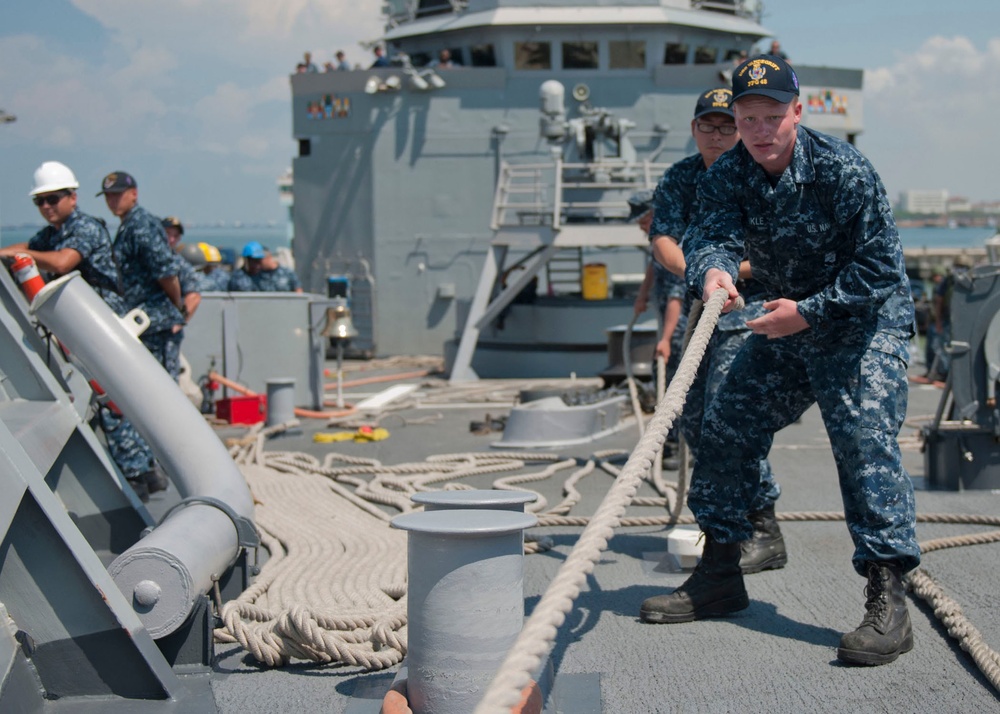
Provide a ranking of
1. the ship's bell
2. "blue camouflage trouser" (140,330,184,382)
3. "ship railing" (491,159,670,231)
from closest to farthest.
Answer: "blue camouflage trouser" (140,330,184,382) < the ship's bell < "ship railing" (491,159,670,231)

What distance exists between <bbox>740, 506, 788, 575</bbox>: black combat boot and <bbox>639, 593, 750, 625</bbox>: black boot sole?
450mm

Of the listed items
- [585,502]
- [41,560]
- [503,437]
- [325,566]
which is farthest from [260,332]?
[41,560]

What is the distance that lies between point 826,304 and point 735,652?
90 cm

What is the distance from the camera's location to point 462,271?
15.9m

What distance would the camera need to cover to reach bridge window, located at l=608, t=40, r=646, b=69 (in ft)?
52.0

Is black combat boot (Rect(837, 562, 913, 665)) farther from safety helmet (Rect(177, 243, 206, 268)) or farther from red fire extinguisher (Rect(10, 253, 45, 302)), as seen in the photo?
safety helmet (Rect(177, 243, 206, 268))

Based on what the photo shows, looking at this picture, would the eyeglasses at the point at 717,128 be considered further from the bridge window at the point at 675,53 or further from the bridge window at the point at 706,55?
the bridge window at the point at 706,55

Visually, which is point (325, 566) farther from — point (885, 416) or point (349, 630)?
point (885, 416)

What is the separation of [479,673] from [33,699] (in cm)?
91

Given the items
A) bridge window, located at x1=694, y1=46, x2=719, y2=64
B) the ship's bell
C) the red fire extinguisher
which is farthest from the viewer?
bridge window, located at x1=694, y1=46, x2=719, y2=64

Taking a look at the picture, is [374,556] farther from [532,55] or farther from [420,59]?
[420,59]

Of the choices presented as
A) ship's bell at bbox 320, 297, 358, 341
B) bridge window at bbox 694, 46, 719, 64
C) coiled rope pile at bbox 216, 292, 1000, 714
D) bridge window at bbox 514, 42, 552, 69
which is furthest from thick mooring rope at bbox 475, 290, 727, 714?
bridge window at bbox 694, 46, 719, 64

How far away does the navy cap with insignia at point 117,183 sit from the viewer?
5.12m

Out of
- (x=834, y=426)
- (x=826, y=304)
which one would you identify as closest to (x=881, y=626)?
(x=834, y=426)
